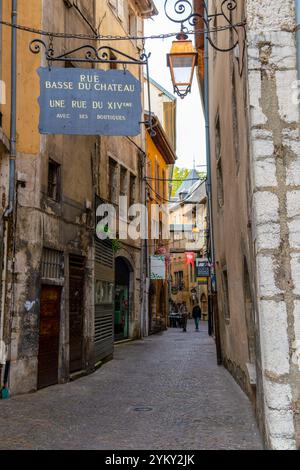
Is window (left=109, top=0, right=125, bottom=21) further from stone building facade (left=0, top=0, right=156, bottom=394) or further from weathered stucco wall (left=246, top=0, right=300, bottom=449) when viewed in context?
weathered stucco wall (left=246, top=0, right=300, bottom=449)

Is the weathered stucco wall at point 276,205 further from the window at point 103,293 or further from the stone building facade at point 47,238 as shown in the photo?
the window at point 103,293

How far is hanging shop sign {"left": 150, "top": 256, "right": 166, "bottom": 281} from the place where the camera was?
23.6m

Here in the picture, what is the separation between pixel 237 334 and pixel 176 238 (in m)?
40.4

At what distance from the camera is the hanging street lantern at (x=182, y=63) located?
22.5 feet

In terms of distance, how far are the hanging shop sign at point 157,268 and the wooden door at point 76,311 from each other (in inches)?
462

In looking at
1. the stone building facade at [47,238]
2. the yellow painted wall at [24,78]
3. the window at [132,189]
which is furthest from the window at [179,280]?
the yellow painted wall at [24,78]

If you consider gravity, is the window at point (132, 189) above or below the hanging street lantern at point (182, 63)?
above

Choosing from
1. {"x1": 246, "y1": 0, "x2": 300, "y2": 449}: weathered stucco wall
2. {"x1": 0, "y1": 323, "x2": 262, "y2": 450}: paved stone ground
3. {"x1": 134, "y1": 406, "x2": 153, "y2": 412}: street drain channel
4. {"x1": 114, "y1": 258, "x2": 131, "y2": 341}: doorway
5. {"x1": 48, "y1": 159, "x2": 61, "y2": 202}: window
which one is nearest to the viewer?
{"x1": 246, "y1": 0, "x2": 300, "y2": 449}: weathered stucco wall

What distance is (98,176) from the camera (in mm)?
14578

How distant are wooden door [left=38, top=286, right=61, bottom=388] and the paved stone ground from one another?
0.31 metres

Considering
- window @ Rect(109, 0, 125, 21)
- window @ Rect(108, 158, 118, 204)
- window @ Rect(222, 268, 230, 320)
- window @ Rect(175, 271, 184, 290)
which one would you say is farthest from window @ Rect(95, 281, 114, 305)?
window @ Rect(175, 271, 184, 290)

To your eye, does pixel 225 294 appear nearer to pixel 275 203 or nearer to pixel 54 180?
pixel 54 180

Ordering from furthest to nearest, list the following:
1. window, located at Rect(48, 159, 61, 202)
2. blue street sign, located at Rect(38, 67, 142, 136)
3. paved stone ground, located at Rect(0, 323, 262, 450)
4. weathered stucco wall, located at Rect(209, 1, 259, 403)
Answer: window, located at Rect(48, 159, 61, 202), weathered stucco wall, located at Rect(209, 1, 259, 403), blue street sign, located at Rect(38, 67, 142, 136), paved stone ground, located at Rect(0, 323, 262, 450)
